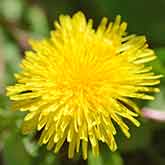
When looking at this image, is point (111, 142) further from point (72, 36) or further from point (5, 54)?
point (5, 54)

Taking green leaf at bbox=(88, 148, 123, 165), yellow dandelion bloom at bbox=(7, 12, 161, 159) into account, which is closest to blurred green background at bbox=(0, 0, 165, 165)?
green leaf at bbox=(88, 148, 123, 165)

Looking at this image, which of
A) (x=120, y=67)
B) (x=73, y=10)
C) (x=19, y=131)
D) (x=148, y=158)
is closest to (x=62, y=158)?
(x=19, y=131)

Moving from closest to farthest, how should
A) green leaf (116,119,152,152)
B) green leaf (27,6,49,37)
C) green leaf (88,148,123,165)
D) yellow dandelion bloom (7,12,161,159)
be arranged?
yellow dandelion bloom (7,12,161,159) < green leaf (88,148,123,165) < green leaf (116,119,152,152) < green leaf (27,6,49,37)

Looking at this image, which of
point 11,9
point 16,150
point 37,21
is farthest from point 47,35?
point 16,150

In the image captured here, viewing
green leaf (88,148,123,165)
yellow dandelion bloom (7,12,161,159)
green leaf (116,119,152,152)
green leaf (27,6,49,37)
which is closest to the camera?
yellow dandelion bloom (7,12,161,159)

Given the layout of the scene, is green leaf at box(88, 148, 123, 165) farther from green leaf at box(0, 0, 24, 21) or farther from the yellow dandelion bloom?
green leaf at box(0, 0, 24, 21)

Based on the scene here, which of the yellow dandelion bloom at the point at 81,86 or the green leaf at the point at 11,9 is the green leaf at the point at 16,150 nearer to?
the yellow dandelion bloom at the point at 81,86
